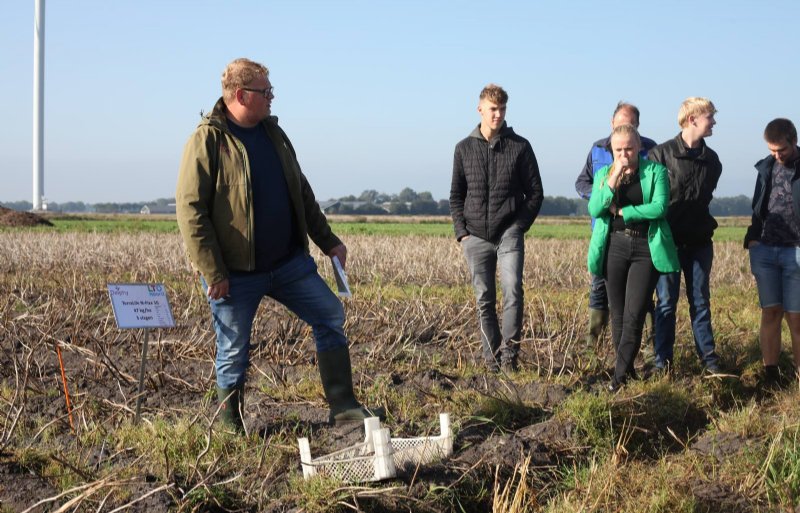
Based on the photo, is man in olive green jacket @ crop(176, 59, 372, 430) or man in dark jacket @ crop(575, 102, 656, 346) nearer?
man in olive green jacket @ crop(176, 59, 372, 430)

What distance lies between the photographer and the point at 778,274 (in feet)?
23.5

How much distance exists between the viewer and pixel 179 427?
496cm

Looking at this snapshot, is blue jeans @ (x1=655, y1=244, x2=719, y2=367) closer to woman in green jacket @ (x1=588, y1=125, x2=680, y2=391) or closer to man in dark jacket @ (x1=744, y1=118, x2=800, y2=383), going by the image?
man in dark jacket @ (x1=744, y1=118, x2=800, y2=383)

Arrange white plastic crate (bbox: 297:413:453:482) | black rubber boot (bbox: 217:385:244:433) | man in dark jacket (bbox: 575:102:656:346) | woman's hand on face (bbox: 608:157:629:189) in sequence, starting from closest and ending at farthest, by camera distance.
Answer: white plastic crate (bbox: 297:413:453:482) → black rubber boot (bbox: 217:385:244:433) → woman's hand on face (bbox: 608:157:629:189) → man in dark jacket (bbox: 575:102:656:346)

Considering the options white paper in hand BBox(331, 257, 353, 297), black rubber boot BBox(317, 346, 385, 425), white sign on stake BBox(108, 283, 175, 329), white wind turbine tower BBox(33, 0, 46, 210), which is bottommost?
black rubber boot BBox(317, 346, 385, 425)

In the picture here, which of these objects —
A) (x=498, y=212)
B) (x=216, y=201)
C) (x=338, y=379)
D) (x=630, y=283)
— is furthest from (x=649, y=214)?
(x=216, y=201)

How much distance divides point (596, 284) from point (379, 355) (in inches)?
79.0

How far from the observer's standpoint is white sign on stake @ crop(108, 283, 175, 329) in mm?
5191

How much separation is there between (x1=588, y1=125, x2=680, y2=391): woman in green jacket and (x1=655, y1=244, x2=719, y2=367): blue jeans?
2.21ft

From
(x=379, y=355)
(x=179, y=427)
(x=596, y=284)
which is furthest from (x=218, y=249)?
(x=596, y=284)

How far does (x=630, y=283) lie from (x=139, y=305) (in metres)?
3.27

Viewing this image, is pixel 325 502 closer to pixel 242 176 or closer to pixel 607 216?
pixel 242 176

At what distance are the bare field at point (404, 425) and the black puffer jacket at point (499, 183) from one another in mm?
952

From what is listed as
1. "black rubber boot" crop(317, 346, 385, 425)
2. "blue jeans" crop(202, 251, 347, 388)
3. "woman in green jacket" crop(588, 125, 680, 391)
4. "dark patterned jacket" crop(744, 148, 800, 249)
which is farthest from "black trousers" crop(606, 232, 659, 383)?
"blue jeans" crop(202, 251, 347, 388)
